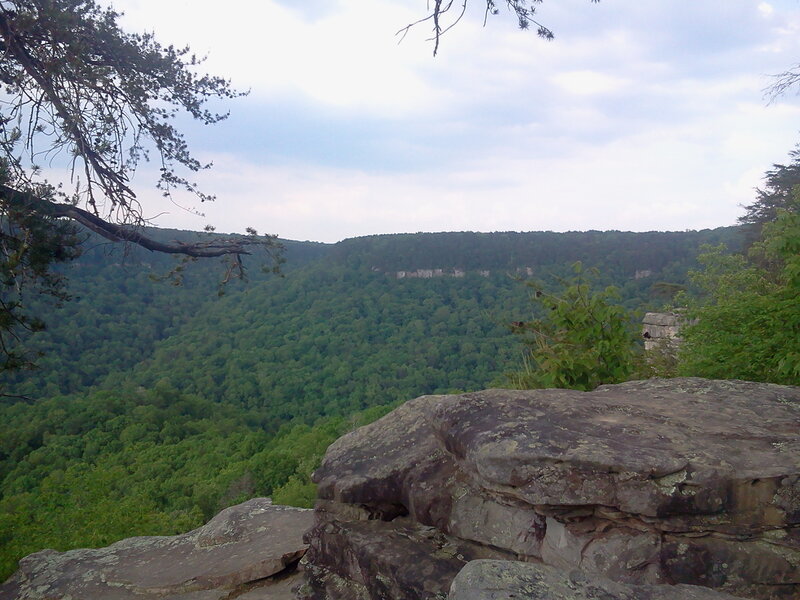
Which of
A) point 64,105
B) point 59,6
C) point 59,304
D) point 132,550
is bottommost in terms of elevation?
point 132,550

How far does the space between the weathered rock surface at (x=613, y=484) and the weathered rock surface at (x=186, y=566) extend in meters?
0.84

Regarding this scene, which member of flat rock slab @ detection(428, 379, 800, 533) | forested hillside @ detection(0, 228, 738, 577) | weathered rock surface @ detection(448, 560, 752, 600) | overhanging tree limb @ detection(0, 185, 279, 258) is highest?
overhanging tree limb @ detection(0, 185, 279, 258)

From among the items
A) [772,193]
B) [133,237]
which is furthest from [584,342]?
[772,193]

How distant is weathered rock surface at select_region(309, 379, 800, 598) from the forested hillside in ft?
13.0

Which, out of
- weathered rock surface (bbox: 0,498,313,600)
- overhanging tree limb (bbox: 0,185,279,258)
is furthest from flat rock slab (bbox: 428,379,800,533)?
overhanging tree limb (bbox: 0,185,279,258)

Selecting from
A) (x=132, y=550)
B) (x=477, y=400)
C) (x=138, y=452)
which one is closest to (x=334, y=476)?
(x=477, y=400)

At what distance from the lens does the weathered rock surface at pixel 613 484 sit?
3080 millimetres

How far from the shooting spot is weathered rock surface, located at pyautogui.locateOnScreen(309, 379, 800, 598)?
3080 mm

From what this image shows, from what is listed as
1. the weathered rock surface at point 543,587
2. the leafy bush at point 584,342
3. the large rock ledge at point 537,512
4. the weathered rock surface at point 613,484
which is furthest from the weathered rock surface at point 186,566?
the leafy bush at point 584,342

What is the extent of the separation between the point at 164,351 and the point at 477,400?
64.6m

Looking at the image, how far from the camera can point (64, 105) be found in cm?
604

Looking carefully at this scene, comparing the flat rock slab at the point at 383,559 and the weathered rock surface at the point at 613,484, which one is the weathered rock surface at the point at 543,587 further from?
the flat rock slab at the point at 383,559

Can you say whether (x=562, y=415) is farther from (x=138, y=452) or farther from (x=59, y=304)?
(x=138, y=452)

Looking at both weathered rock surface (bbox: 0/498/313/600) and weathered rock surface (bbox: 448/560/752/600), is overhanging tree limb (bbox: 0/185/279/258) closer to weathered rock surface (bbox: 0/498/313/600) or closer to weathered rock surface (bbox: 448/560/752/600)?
weathered rock surface (bbox: 0/498/313/600)
